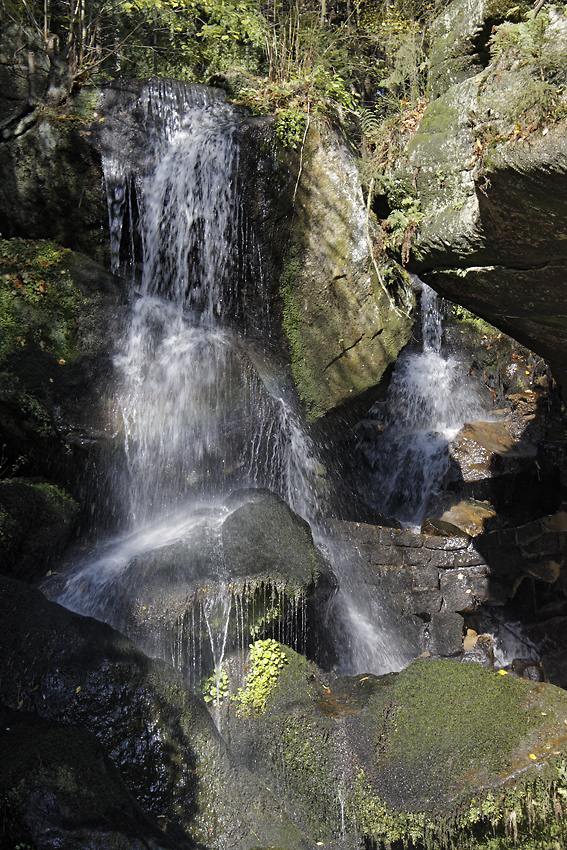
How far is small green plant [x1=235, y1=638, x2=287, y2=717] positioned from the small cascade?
4.09 m

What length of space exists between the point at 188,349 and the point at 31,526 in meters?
2.65

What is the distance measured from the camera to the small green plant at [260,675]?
15.0 ft

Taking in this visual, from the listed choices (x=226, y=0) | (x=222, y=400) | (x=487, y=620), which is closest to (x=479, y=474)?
(x=487, y=620)

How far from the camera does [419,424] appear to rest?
31.1ft

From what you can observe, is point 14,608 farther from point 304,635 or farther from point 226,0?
point 226,0

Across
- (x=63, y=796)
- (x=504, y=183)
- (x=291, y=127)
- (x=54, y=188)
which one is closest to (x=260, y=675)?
(x=63, y=796)

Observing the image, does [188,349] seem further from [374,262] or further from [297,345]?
[374,262]

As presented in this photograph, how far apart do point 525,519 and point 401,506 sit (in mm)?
1697

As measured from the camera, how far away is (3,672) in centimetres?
399

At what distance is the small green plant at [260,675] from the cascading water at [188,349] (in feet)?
5.06

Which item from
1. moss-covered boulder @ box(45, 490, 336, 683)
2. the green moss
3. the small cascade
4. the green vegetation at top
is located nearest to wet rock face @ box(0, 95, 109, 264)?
the green vegetation at top

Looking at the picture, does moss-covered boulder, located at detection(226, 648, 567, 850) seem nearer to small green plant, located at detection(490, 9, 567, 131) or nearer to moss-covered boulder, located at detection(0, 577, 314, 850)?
moss-covered boulder, located at detection(0, 577, 314, 850)

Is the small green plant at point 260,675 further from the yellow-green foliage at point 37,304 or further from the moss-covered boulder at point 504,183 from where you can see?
the yellow-green foliage at point 37,304

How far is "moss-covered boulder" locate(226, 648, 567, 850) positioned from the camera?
310 centimetres
